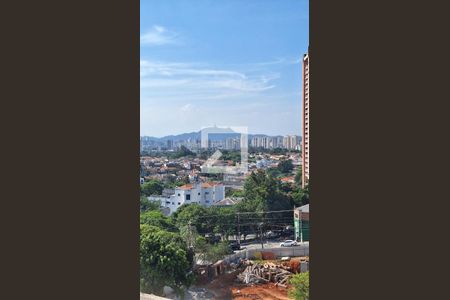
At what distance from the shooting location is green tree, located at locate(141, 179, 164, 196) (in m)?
6.66

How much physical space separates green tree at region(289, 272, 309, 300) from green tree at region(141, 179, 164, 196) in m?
2.51

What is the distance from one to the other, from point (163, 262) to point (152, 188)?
1191 millimetres

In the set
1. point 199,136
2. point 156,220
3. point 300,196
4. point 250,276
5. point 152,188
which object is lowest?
point 250,276

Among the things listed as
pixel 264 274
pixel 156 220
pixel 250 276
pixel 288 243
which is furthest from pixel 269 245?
pixel 156 220

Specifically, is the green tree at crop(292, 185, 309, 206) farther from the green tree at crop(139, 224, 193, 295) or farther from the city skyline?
the green tree at crop(139, 224, 193, 295)

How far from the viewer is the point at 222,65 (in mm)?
6133

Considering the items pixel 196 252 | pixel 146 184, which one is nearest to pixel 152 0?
pixel 146 184

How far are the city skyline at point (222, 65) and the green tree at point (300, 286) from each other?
2.11 meters

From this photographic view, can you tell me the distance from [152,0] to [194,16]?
2.09ft

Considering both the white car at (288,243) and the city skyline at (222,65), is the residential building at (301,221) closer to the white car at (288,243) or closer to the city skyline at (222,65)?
the white car at (288,243)

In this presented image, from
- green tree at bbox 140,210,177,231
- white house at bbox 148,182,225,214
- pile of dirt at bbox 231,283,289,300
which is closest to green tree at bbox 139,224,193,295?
green tree at bbox 140,210,177,231

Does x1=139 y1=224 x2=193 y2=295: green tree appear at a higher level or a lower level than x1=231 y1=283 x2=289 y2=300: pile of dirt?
higher

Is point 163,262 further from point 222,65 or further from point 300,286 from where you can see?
point 222,65

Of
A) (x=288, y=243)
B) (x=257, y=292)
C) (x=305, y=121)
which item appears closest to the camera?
(x=305, y=121)
